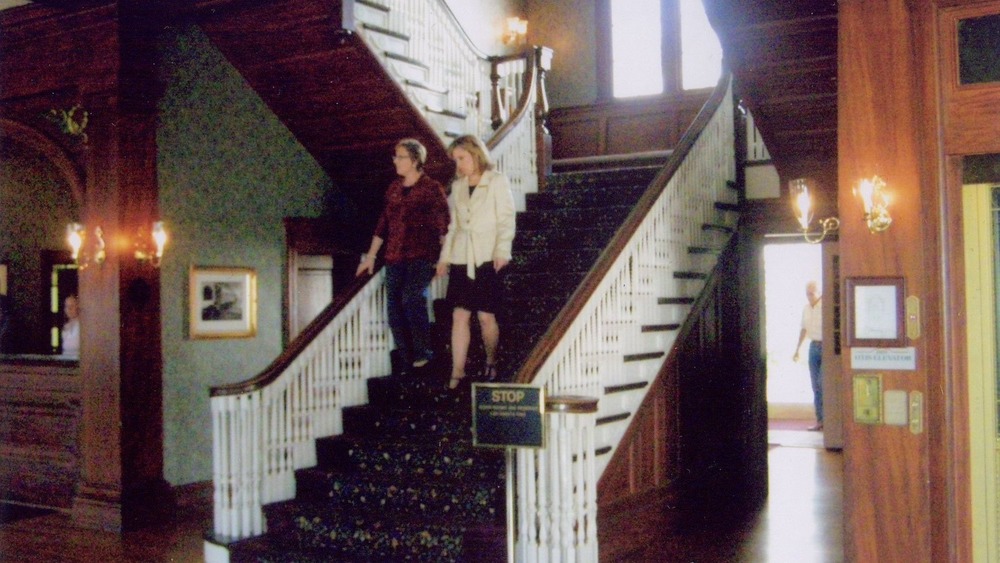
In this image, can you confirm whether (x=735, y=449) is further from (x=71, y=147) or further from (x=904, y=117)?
(x=71, y=147)

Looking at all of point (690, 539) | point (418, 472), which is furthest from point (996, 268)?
point (418, 472)

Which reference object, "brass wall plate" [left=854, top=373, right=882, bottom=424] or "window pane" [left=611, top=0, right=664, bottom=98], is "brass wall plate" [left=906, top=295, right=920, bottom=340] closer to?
"brass wall plate" [left=854, top=373, right=882, bottom=424]

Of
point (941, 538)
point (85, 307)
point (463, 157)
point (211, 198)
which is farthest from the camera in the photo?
point (211, 198)

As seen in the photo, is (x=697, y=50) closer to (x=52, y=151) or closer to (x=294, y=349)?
(x=52, y=151)

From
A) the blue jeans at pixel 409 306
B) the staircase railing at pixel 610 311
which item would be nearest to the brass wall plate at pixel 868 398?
the staircase railing at pixel 610 311

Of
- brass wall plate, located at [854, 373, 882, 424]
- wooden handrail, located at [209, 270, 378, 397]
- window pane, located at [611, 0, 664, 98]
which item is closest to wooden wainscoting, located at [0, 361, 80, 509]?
wooden handrail, located at [209, 270, 378, 397]

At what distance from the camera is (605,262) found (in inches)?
252

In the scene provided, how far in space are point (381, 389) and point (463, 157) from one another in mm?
1646

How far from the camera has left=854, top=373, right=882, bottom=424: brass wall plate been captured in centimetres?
443

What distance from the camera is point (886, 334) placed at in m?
4.41

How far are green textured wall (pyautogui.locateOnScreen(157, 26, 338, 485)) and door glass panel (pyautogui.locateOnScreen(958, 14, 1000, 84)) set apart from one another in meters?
5.59

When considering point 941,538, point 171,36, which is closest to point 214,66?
point 171,36

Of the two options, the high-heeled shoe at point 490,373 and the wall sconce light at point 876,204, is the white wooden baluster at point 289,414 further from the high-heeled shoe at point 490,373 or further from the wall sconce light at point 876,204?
the wall sconce light at point 876,204

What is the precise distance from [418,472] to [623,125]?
23.5 ft
